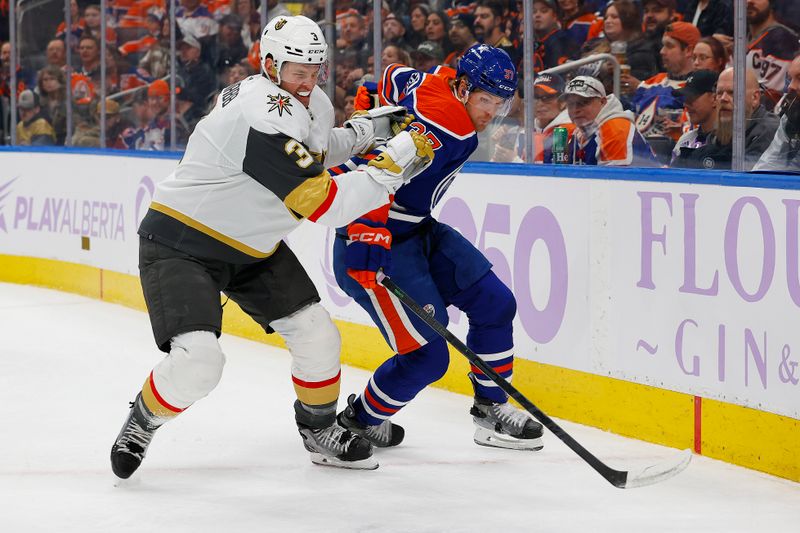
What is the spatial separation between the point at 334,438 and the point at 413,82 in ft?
3.47

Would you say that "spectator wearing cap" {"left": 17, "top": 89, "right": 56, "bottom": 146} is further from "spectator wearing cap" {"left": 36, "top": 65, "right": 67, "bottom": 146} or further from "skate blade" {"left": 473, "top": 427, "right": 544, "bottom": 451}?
"skate blade" {"left": 473, "top": 427, "right": 544, "bottom": 451}

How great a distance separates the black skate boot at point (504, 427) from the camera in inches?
151

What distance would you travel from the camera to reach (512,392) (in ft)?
11.0

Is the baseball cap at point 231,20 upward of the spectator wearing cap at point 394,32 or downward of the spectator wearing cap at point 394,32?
upward

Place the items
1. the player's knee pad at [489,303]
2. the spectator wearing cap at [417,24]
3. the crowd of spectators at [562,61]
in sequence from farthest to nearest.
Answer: the spectator wearing cap at [417,24]
the crowd of spectators at [562,61]
the player's knee pad at [489,303]

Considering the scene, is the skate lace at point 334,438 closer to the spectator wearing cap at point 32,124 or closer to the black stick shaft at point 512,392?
the black stick shaft at point 512,392

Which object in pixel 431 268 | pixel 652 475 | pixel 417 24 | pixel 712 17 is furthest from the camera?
pixel 417 24

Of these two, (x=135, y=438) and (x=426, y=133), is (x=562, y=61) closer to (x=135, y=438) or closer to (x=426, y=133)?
(x=426, y=133)

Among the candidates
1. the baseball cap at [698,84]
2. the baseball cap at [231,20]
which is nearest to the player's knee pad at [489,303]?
the baseball cap at [698,84]

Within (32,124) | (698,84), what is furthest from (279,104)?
(32,124)

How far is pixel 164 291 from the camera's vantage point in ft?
10.6

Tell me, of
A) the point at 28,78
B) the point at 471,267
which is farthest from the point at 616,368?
the point at 28,78

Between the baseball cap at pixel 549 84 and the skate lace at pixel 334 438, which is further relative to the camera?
the baseball cap at pixel 549 84

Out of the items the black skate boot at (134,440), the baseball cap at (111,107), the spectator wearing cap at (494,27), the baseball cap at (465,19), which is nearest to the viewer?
the black skate boot at (134,440)
